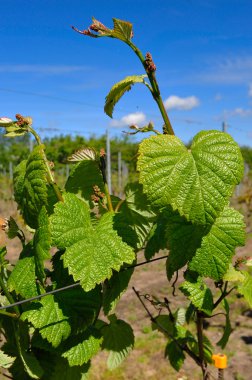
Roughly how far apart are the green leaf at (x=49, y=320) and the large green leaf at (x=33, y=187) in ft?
0.73

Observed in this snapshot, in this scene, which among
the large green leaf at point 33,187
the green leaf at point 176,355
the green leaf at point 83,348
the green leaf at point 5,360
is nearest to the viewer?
the large green leaf at point 33,187

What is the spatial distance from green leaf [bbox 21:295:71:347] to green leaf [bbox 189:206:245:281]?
1.24 ft

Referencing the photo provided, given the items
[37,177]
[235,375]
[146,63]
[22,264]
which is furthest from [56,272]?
[235,375]

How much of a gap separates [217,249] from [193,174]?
225 mm

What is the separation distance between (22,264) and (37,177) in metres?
0.26

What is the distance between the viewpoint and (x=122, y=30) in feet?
3.20

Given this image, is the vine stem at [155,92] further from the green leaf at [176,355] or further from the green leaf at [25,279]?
the green leaf at [176,355]

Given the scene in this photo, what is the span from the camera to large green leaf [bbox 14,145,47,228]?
1.03 meters

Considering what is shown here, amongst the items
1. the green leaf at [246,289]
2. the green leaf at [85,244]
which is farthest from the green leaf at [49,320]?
the green leaf at [246,289]

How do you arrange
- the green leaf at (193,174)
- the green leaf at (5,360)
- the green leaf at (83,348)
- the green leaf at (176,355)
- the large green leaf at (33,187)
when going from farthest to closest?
the green leaf at (176,355) → the green leaf at (5,360) → the green leaf at (83,348) → the large green leaf at (33,187) → the green leaf at (193,174)

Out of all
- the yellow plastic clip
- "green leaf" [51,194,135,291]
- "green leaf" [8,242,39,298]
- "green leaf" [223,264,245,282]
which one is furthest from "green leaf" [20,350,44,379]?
the yellow plastic clip

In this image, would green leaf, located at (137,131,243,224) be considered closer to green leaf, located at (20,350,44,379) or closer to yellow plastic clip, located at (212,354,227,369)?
green leaf, located at (20,350,44,379)

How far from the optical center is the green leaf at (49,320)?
1.06 metres

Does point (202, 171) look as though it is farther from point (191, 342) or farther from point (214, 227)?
point (191, 342)
